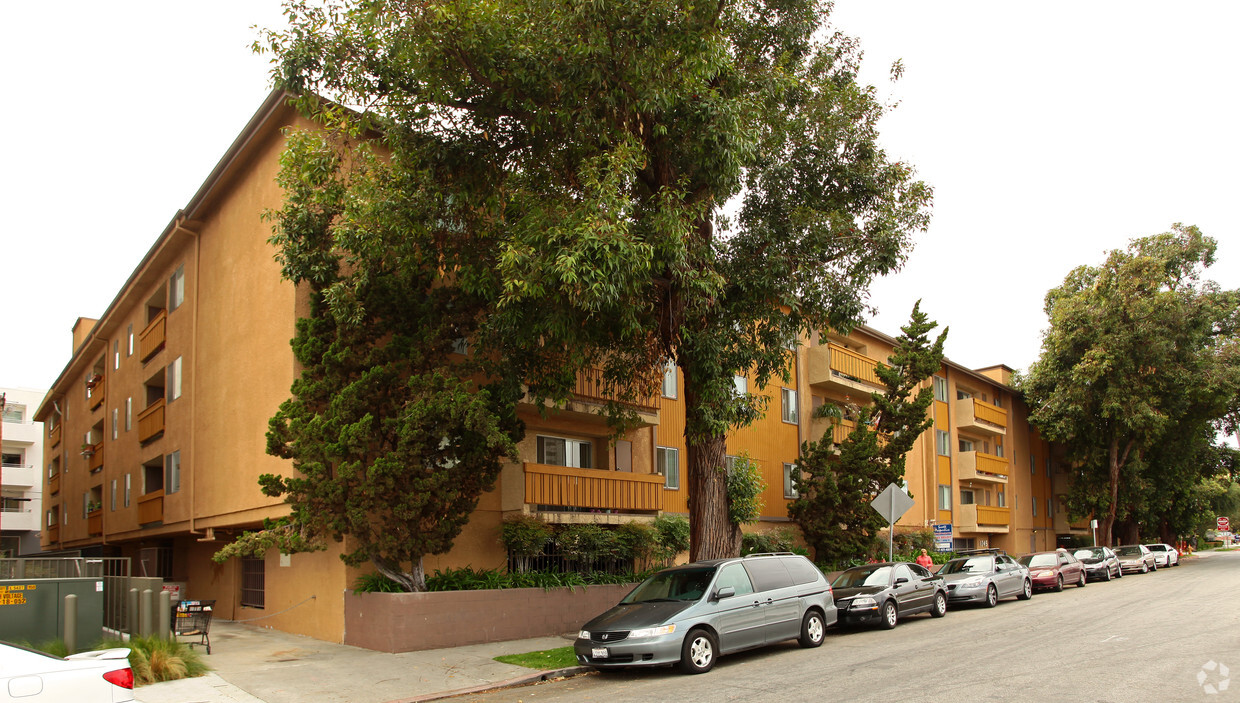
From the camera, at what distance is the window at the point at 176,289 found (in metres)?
24.2

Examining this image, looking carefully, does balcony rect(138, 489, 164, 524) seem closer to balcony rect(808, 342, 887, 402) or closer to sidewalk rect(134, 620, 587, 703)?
sidewalk rect(134, 620, 587, 703)

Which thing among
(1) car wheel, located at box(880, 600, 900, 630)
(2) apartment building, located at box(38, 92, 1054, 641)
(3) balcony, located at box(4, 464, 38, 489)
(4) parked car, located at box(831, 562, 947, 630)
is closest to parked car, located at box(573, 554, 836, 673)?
(4) parked car, located at box(831, 562, 947, 630)

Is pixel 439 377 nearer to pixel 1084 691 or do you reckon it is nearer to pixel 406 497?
pixel 406 497

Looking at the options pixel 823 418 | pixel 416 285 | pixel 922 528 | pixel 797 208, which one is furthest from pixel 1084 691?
pixel 922 528

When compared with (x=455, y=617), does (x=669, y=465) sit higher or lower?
higher

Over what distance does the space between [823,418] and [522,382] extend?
52.1 ft

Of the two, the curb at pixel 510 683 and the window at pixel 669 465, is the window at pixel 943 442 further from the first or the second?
the curb at pixel 510 683

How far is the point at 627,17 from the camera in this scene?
1266cm

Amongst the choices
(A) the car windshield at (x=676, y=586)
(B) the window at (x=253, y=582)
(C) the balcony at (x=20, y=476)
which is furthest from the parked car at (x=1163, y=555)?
(C) the balcony at (x=20, y=476)

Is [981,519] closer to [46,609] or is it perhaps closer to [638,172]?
[638,172]

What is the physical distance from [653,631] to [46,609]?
9110 millimetres

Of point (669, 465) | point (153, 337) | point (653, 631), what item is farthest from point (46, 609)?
point (153, 337)

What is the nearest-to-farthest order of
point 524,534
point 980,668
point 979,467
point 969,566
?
point 980,668, point 524,534, point 969,566, point 979,467

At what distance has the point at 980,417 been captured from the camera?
39781 millimetres
